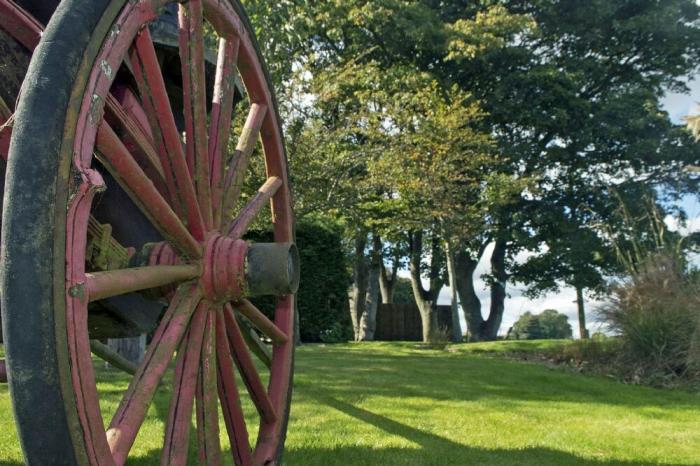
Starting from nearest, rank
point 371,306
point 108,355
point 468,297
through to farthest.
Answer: point 108,355, point 371,306, point 468,297

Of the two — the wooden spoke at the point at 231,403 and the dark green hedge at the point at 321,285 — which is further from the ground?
the dark green hedge at the point at 321,285

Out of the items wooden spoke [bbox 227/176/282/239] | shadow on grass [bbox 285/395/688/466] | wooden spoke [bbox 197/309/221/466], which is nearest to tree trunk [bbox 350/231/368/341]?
shadow on grass [bbox 285/395/688/466]

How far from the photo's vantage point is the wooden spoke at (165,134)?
1.92m

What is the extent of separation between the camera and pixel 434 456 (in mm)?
3635

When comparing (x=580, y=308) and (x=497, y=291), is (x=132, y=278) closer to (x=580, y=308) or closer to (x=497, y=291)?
(x=580, y=308)

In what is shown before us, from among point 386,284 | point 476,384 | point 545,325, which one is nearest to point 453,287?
point 386,284

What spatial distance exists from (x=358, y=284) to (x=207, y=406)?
21.8 m

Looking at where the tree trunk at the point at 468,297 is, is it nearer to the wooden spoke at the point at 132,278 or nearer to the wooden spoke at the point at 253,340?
the wooden spoke at the point at 253,340

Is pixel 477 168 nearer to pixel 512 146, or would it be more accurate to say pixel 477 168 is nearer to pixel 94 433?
pixel 512 146

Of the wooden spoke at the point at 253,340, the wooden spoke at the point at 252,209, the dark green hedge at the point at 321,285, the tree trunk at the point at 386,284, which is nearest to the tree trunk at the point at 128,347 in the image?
the wooden spoke at the point at 253,340

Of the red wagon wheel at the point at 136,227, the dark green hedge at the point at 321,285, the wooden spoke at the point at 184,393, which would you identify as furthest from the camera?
the dark green hedge at the point at 321,285

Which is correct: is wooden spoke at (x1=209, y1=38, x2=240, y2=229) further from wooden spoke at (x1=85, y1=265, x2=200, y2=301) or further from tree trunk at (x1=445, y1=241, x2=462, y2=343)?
tree trunk at (x1=445, y1=241, x2=462, y2=343)

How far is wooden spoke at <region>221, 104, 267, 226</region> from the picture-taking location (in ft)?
8.02

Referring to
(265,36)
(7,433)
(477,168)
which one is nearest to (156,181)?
(7,433)
